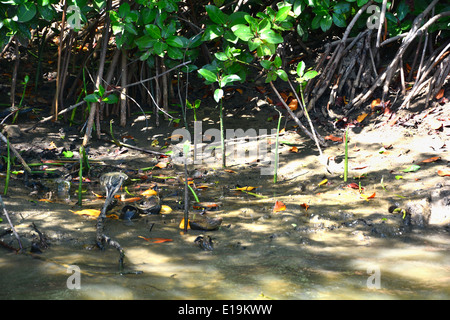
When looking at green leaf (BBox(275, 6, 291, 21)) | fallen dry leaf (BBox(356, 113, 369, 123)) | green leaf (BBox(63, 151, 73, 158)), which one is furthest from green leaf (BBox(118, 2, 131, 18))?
fallen dry leaf (BBox(356, 113, 369, 123))

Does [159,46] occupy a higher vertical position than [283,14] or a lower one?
lower

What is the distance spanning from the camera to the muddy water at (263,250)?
1.97 m

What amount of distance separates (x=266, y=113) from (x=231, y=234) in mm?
1743

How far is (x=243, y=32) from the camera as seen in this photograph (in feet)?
10.1

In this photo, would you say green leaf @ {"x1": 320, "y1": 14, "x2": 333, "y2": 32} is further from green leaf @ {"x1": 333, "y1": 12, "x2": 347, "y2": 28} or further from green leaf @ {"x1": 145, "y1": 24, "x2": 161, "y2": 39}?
green leaf @ {"x1": 145, "y1": 24, "x2": 161, "y2": 39}

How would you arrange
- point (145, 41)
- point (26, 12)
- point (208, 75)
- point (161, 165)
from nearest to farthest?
point (26, 12) < point (208, 75) < point (145, 41) < point (161, 165)

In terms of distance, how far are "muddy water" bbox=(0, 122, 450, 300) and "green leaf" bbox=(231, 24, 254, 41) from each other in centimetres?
93

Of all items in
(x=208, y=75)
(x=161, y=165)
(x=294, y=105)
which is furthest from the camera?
(x=294, y=105)

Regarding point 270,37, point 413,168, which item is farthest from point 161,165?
point 413,168

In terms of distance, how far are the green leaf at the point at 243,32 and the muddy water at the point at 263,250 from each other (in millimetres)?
931

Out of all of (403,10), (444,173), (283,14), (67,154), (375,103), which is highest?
(403,10)

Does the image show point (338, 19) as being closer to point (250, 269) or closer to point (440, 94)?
point (440, 94)

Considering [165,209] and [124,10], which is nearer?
[165,209]

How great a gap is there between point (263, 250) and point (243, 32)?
1.40 metres
